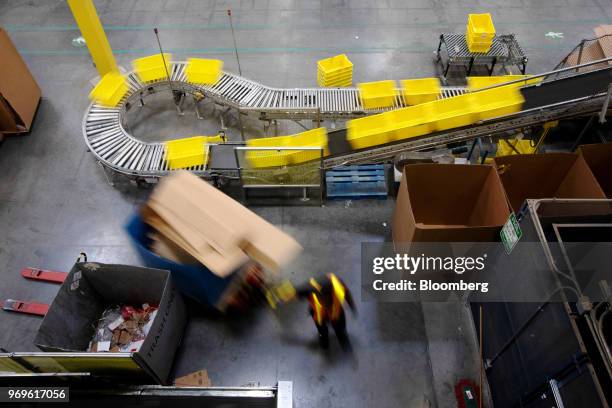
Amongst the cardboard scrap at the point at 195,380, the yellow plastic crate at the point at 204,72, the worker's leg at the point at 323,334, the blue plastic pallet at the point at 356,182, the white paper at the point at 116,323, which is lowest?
the cardboard scrap at the point at 195,380

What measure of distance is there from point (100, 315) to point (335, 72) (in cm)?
640

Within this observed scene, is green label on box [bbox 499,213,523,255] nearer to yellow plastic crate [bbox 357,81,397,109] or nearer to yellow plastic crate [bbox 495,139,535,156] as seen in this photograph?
yellow plastic crate [bbox 495,139,535,156]

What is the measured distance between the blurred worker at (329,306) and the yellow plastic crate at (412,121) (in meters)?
2.71

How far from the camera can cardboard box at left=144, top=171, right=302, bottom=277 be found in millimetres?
5656

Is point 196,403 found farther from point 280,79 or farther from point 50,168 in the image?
point 280,79

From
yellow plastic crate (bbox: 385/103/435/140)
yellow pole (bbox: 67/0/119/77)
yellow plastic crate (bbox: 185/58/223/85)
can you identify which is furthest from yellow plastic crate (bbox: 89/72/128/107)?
yellow plastic crate (bbox: 385/103/435/140)

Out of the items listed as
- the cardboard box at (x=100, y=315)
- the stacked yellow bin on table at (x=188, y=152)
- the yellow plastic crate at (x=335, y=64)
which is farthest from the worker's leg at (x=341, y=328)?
the yellow plastic crate at (x=335, y=64)

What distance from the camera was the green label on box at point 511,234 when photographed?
16.3 ft

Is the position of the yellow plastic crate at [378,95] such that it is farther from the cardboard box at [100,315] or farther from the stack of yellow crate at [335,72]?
the cardboard box at [100,315]

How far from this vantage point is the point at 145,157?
805 cm

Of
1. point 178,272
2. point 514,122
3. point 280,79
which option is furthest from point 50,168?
point 514,122

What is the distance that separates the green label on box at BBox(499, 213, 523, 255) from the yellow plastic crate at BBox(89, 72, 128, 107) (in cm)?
768

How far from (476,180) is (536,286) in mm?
2385

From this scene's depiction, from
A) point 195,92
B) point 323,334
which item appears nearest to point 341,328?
point 323,334
